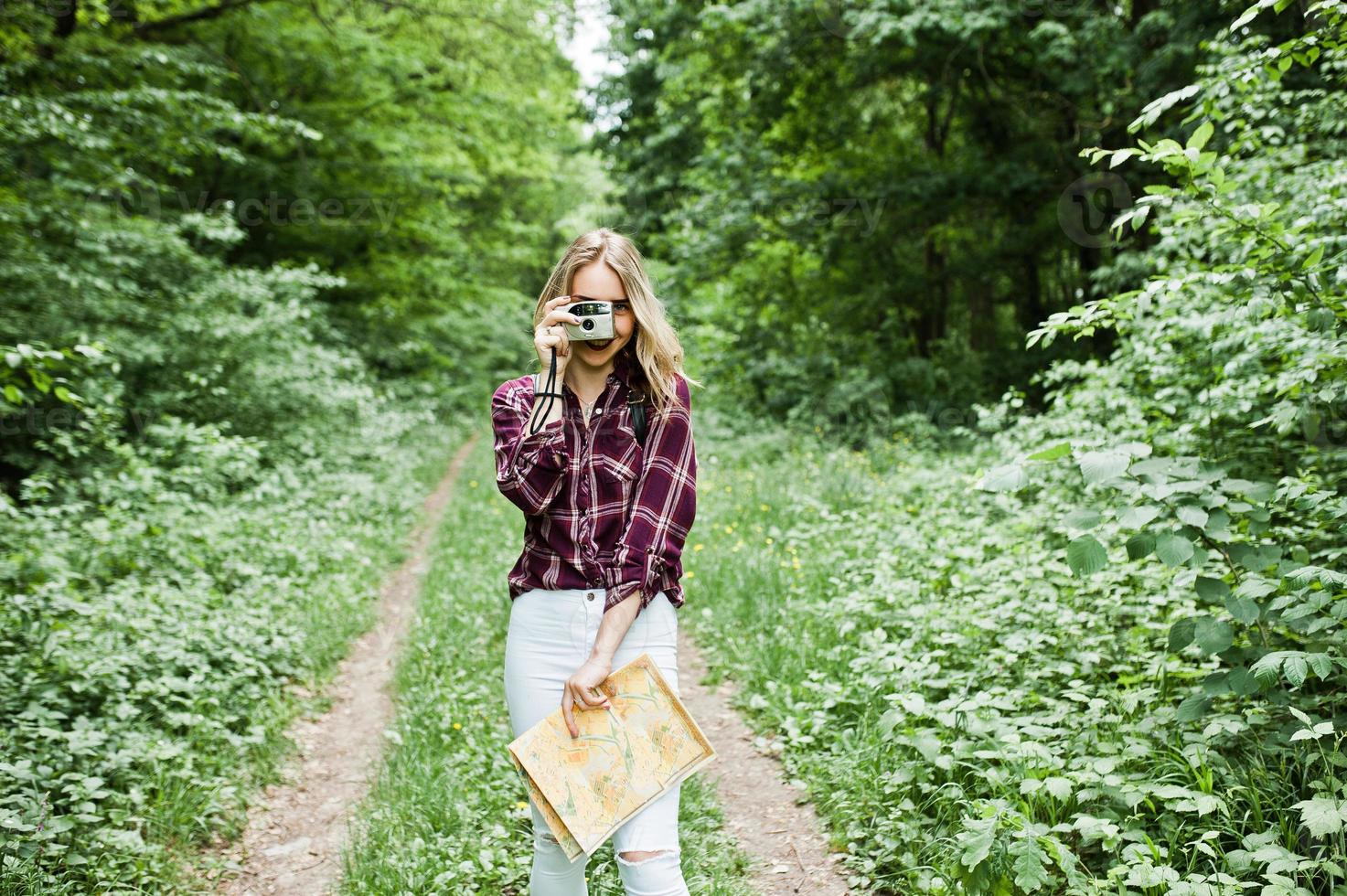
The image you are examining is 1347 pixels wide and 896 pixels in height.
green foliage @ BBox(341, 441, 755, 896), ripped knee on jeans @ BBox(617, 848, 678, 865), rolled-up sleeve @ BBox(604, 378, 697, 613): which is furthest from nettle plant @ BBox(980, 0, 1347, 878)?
green foliage @ BBox(341, 441, 755, 896)

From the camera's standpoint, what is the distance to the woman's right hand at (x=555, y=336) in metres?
2.12

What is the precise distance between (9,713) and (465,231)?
19.6m

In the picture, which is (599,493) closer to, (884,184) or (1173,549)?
(1173,549)

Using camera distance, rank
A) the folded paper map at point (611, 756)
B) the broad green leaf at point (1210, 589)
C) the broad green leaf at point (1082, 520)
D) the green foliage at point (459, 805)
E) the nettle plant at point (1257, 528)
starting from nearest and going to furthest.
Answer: the folded paper map at point (611, 756) < the nettle plant at point (1257, 528) < the broad green leaf at point (1082, 520) < the broad green leaf at point (1210, 589) < the green foliage at point (459, 805)

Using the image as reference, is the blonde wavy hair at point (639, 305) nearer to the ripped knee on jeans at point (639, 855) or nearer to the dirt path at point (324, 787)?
the ripped knee on jeans at point (639, 855)

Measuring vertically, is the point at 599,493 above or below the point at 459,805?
above

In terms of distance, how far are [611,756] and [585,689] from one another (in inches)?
6.8

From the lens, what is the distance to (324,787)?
4.32 meters

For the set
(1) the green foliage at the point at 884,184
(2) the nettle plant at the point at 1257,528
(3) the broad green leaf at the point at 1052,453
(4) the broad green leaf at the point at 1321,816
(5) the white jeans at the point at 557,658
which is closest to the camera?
(5) the white jeans at the point at 557,658

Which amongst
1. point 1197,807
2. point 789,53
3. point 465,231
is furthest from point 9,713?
point 465,231

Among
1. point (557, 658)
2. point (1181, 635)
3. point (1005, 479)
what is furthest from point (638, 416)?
point (1181, 635)

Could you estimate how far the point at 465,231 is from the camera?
22078 millimetres

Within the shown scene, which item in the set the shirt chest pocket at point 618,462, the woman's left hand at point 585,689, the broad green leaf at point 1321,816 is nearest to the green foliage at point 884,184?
the broad green leaf at point 1321,816

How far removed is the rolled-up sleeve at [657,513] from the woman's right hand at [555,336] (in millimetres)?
287
